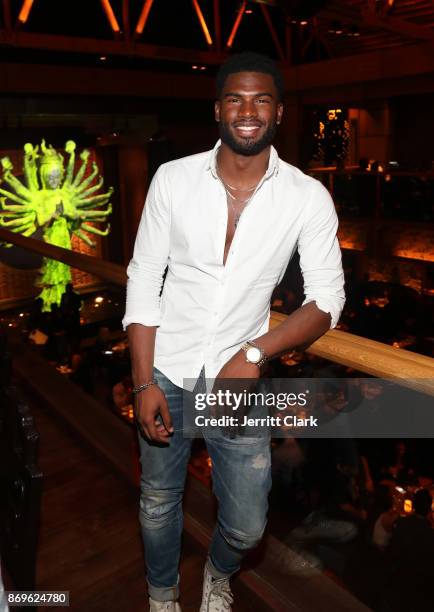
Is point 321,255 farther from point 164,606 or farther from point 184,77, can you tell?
point 184,77

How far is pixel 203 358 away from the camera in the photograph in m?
1.46

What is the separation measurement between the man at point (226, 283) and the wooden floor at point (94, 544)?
335 millimetres

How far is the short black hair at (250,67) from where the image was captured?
4.36ft

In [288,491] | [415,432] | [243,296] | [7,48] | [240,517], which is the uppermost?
[7,48]

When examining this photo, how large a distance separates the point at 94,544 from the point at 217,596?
0.58m

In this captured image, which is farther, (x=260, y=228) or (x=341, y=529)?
(x=341, y=529)

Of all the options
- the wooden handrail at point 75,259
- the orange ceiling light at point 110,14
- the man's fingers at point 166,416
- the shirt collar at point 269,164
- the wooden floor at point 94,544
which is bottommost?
the wooden floor at point 94,544

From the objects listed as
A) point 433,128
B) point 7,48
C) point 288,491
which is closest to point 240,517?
point 288,491

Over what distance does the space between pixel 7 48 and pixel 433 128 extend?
8.55 meters

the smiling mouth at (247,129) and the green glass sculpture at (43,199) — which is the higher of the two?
the smiling mouth at (247,129)

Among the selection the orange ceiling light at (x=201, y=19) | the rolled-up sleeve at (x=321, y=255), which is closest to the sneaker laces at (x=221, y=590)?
the rolled-up sleeve at (x=321, y=255)

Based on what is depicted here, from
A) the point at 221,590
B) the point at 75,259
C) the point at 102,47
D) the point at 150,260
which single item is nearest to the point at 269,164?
the point at 150,260

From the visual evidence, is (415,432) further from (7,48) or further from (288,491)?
(7,48)

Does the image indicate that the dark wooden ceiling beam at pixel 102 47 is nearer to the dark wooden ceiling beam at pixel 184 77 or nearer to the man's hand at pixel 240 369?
the dark wooden ceiling beam at pixel 184 77
